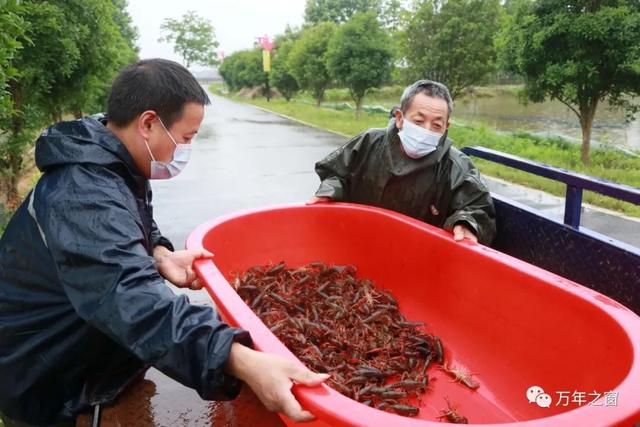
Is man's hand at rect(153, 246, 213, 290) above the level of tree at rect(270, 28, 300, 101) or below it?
below

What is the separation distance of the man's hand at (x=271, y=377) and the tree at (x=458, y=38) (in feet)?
47.9

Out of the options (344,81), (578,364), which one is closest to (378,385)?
(578,364)

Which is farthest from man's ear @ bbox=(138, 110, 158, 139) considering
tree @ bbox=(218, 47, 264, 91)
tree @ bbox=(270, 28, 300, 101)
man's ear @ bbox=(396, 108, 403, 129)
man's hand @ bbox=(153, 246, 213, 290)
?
tree @ bbox=(218, 47, 264, 91)

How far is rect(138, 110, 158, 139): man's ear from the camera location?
184 cm

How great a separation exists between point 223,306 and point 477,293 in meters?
1.65

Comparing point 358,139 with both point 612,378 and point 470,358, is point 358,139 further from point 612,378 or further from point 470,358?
point 612,378

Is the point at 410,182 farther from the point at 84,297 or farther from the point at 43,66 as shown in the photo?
the point at 43,66

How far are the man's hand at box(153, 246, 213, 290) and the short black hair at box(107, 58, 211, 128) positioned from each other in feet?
3.10

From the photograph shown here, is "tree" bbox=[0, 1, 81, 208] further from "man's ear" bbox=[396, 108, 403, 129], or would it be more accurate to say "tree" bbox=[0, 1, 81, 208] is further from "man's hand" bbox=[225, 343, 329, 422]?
"man's hand" bbox=[225, 343, 329, 422]

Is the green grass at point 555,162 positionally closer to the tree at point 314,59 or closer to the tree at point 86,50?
the tree at point 86,50

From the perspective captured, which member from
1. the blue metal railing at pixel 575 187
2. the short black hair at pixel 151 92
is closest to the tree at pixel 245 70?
the blue metal railing at pixel 575 187

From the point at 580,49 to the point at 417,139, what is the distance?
22.7ft

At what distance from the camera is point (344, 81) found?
2025cm

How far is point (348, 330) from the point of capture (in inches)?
130
